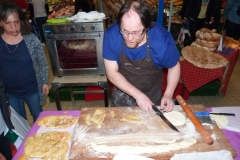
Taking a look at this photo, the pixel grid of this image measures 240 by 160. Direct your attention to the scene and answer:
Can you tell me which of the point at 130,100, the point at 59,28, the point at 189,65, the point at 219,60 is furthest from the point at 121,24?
the point at 219,60

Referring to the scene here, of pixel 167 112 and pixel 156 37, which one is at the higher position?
pixel 156 37

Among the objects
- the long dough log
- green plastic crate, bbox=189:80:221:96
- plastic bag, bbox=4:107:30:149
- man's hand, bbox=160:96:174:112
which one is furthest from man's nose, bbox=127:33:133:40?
green plastic crate, bbox=189:80:221:96

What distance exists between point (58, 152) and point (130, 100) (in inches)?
35.2

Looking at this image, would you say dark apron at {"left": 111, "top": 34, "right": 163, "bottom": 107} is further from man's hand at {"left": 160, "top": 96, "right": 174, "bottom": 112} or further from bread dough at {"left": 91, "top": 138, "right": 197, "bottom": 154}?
bread dough at {"left": 91, "top": 138, "right": 197, "bottom": 154}

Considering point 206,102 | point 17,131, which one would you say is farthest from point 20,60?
point 206,102

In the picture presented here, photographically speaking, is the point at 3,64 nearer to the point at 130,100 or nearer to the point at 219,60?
the point at 130,100

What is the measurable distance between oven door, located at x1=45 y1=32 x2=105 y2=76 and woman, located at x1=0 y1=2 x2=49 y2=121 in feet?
0.98

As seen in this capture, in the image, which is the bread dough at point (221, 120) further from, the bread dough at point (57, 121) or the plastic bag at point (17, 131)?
the plastic bag at point (17, 131)

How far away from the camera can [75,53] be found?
92.9 inches

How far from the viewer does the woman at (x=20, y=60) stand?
165 cm

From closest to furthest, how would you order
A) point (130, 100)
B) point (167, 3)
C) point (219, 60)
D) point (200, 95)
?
point (130, 100), point (219, 60), point (200, 95), point (167, 3)

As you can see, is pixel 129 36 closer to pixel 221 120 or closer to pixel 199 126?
pixel 199 126

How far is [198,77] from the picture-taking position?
2.79m

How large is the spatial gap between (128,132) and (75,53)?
145cm
